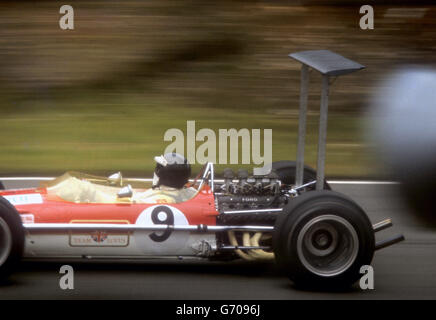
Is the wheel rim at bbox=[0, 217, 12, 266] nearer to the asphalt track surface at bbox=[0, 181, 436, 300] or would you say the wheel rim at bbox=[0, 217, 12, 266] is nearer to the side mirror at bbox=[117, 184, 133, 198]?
the asphalt track surface at bbox=[0, 181, 436, 300]

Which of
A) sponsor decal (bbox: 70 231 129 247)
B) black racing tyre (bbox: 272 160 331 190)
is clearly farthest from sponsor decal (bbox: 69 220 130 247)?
black racing tyre (bbox: 272 160 331 190)

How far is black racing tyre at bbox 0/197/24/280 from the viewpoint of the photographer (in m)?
5.02

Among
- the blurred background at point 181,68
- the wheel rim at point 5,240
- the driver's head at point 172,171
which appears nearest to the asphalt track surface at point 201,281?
the wheel rim at point 5,240

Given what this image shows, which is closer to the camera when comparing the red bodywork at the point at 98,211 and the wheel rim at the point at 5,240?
the wheel rim at the point at 5,240

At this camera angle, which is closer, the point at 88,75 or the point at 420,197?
the point at 420,197

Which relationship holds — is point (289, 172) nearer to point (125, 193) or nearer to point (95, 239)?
point (125, 193)

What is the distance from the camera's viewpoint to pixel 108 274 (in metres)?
5.59

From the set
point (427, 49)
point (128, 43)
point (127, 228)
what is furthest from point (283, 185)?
point (427, 49)

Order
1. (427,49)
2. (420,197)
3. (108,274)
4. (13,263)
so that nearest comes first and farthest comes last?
(13,263), (108,274), (420,197), (427,49)

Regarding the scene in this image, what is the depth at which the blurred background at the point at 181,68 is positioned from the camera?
12078 mm

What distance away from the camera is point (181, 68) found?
14.3m

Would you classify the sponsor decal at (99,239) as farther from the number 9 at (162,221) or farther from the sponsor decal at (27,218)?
the sponsor decal at (27,218)

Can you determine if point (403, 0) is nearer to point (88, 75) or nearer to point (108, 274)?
point (88, 75)

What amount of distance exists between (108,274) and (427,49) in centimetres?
1200
